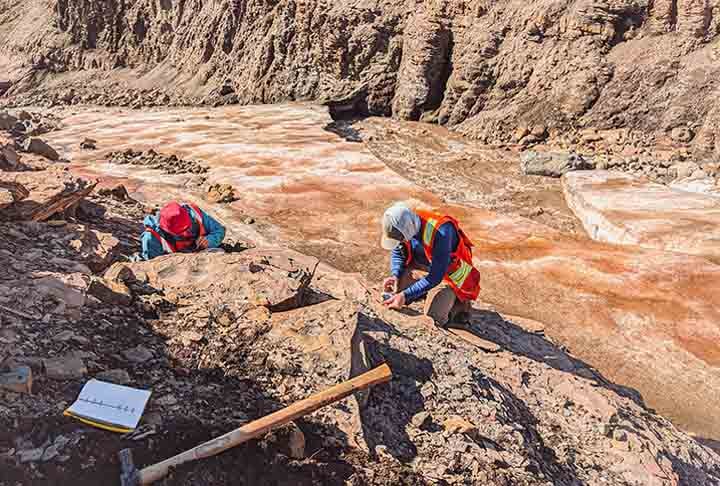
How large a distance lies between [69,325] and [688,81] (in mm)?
17244

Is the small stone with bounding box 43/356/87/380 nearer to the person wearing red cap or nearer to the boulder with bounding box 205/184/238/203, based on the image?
the person wearing red cap

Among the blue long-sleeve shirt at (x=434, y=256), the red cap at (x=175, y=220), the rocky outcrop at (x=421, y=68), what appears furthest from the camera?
the rocky outcrop at (x=421, y=68)

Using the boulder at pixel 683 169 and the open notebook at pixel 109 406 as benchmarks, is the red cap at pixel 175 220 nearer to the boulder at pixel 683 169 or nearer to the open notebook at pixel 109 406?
the open notebook at pixel 109 406

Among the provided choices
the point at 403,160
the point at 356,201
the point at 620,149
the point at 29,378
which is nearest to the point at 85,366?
the point at 29,378

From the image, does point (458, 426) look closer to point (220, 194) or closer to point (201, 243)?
point (201, 243)

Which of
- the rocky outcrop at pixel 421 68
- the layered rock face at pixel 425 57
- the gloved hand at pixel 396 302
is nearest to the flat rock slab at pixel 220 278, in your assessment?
the gloved hand at pixel 396 302

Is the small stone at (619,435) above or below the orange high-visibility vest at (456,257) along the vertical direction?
below

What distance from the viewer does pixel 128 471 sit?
8.32 feet

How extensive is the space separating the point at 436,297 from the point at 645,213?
7598 millimetres

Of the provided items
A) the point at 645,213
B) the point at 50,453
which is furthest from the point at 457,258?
the point at 645,213

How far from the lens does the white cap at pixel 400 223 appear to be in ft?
14.0

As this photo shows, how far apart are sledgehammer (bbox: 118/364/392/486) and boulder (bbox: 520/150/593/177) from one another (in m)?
12.7

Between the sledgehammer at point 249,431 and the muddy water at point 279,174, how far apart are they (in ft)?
18.2

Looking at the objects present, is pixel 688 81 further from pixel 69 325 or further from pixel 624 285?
pixel 69 325
